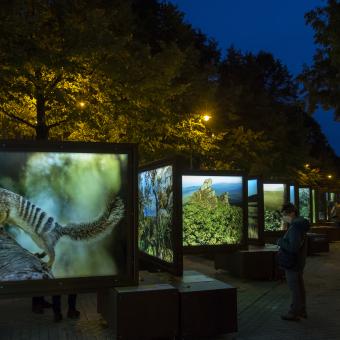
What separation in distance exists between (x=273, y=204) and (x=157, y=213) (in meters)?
8.16

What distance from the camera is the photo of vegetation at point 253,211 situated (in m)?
13.2

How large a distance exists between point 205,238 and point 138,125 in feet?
14.6

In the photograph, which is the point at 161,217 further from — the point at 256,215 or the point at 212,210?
the point at 256,215

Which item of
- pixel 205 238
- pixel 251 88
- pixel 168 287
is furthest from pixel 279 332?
pixel 251 88

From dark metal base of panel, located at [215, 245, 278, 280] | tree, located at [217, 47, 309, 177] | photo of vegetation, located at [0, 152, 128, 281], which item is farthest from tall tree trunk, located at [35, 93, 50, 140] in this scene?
tree, located at [217, 47, 309, 177]

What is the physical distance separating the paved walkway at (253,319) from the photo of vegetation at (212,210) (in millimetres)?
1154

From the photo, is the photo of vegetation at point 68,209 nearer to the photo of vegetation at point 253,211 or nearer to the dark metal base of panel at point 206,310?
the dark metal base of panel at point 206,310

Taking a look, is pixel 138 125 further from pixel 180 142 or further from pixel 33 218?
pixel 33 218

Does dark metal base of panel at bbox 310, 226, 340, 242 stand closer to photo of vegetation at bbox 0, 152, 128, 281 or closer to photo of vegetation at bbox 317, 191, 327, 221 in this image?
photo of vegetation at bbox 317, 191, 327, 221

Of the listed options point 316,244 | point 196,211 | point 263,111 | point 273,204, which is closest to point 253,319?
point 196,211

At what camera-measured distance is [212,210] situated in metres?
11.2

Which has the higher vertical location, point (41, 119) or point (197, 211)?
point (41, 119)

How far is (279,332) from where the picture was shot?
22.9 ft

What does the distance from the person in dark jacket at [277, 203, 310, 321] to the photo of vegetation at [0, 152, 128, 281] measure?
2461mm
